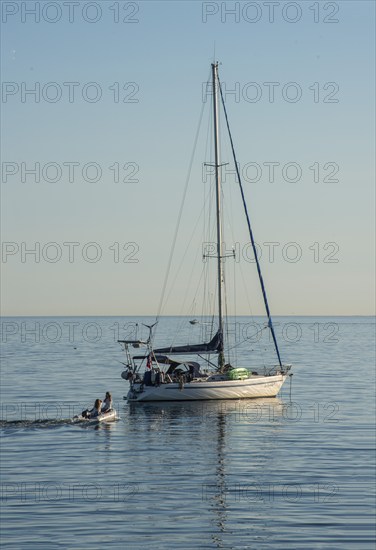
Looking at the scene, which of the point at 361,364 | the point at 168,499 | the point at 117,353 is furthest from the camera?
the point at 117,353

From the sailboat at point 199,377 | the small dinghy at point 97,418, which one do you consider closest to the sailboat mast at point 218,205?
the sailboat at point 199,377

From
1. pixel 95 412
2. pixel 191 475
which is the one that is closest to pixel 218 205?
pixel 95 412

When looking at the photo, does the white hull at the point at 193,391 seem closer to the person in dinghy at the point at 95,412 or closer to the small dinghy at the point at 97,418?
the small dinghy at the point at 97,418

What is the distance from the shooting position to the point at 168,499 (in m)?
36.1

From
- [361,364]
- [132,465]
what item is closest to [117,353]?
[361,364]

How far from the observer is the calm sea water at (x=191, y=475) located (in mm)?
31438

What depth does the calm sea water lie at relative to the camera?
31438 millimetres

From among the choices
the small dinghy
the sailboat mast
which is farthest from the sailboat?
the small dinghy

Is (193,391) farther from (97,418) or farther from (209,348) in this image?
(97,418)

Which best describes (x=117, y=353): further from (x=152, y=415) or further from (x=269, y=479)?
(x=269, y=479)

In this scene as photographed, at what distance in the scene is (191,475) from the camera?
41.1 meters

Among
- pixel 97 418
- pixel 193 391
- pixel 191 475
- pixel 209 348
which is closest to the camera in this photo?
pixel 191 475

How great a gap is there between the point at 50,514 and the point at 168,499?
15.0 ft

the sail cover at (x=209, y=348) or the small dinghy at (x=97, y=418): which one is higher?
the sail cover at (x=209, y=348)
